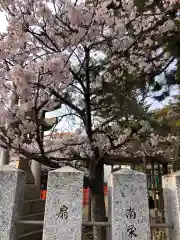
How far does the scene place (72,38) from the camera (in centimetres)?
384

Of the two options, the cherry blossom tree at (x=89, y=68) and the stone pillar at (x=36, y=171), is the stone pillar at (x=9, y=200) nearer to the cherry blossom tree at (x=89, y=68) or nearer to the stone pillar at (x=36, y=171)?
the cherry blossom tree at (x=89, y=68)

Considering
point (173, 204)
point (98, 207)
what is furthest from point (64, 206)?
point (98, 207)

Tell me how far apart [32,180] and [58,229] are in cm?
409

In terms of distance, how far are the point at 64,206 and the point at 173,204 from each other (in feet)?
3.83

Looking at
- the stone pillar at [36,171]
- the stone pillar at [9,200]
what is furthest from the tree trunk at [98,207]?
the stone pillar at [36,171]

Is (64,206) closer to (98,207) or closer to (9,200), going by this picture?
(9,200)

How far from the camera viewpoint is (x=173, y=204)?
239cm

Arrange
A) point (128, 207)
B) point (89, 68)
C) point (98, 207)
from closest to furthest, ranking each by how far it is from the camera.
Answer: point (128, 207), point (98, 207), point (89, 68)

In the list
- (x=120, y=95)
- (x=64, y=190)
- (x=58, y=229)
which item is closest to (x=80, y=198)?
(x=64, y=190)

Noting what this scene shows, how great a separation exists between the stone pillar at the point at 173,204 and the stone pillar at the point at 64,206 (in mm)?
991

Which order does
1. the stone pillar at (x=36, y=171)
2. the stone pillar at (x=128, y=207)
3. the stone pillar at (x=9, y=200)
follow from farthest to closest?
the stone pillar at (x=36, y=171) < the stone pillar at (x=9, y=200) < the stone pillar at (x=128, y=207)

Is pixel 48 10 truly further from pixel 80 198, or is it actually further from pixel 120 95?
pixel 80 198

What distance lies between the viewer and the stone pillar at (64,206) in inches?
87.8

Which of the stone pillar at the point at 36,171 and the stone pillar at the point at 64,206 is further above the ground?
the stone pillar at the point at 36,171
